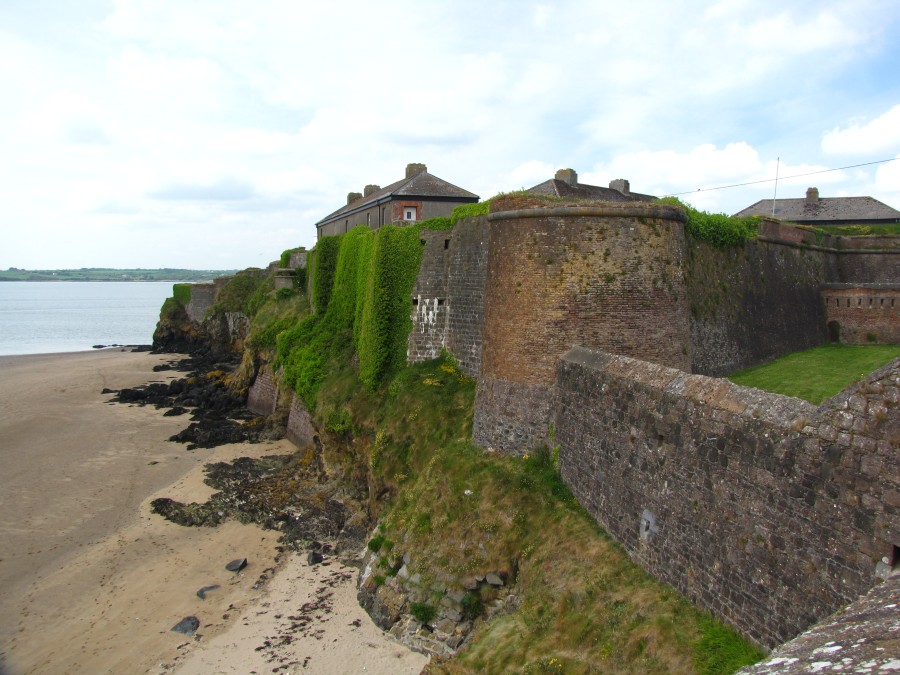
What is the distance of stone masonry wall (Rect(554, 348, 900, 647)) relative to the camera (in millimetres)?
5980

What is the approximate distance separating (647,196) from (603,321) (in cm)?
2710

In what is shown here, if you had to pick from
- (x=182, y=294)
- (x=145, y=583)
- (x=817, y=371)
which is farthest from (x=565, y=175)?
(x=182, y=294)

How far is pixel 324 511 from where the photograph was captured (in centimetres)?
2059

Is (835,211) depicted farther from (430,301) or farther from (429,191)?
(430,301)

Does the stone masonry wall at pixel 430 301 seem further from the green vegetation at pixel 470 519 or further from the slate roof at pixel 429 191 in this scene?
the slate roof at pixel 429 191

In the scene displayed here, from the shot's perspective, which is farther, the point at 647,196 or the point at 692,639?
the point at 647,196

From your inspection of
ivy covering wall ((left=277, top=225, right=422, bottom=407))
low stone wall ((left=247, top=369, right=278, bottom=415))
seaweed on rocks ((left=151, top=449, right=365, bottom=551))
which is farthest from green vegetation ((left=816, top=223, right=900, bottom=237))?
low stone wall ((left=247, top=369, right=278, bottom=415))

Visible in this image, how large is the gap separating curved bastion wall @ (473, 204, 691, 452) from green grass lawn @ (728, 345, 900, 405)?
2.81 m

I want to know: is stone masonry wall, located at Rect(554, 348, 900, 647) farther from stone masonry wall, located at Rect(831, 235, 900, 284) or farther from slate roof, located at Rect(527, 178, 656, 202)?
stone masonry wall, located at Rect(831, 235, 900, 284)

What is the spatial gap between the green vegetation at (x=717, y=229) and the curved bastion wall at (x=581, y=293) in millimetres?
3355

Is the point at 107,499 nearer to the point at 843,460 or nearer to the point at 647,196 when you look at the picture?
the point at 843,460

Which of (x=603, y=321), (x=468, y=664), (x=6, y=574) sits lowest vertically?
(x=6, y=574)

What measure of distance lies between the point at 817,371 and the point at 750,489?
11526 millimetres

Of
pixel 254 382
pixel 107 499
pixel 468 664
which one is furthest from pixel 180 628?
pixel 254 382
